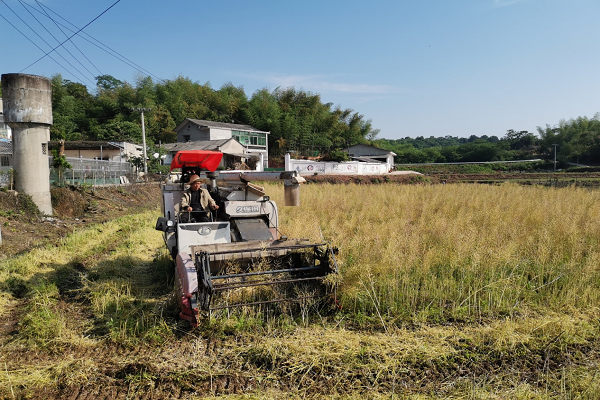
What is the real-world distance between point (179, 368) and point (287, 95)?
52.4m

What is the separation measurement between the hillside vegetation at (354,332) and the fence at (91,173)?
33.5ft

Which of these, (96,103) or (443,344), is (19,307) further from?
(96,103)

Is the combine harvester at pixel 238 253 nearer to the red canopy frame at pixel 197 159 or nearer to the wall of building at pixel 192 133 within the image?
the red canopy frame at pixel 197 159

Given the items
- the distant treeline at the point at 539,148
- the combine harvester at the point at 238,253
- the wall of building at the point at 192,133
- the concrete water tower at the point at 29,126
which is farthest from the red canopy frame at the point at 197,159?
the distant treeline at the point at 539,148

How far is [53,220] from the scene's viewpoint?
446 inches

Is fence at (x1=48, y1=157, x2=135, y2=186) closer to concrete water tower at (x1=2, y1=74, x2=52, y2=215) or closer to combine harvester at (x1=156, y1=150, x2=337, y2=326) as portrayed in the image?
concrete water tower at (x1=2, y1=74, x2=52, y2=215)

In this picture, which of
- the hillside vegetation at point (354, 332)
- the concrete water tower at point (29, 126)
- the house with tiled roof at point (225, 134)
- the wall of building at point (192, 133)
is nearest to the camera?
the hillside vegetation at point (354, 332)

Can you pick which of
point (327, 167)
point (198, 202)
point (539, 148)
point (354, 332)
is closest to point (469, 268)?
point (354, 332)

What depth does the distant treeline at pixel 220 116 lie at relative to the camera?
3966cm

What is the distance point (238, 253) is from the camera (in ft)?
14.2

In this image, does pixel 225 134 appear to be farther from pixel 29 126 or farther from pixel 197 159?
pixel 197 159

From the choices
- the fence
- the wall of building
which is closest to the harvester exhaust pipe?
the fence

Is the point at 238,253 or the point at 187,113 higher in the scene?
the point at 187,113

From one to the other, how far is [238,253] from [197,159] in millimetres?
1922
